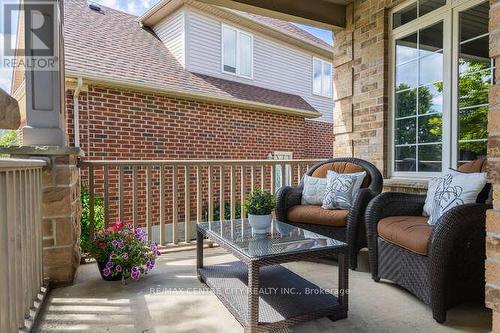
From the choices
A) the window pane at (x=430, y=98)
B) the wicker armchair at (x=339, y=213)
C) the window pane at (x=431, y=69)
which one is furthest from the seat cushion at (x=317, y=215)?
the window pane at (x=431, y=69)

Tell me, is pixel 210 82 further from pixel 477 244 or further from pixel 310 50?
pixel 477 244

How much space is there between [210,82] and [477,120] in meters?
4.84

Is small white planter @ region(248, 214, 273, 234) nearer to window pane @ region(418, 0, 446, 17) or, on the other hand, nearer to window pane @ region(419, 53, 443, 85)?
window pane @ region(419, 53, 443, 85)

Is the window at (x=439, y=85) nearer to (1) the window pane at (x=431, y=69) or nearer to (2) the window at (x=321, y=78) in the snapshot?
(1) the window pane at (x=431, y=69)

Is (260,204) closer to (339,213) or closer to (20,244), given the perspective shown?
(339,213)

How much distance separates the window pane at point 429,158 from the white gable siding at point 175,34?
193 inches

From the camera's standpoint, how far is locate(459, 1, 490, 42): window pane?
112 inches

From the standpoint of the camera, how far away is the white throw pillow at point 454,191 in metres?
2.14

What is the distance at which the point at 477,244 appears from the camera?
1.92m

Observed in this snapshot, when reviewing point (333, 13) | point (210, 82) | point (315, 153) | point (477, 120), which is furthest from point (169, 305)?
point (315, 153)

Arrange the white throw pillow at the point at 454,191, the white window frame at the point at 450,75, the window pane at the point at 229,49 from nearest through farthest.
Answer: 1. the white throw pillow at the point at 454,191
2. the white window frame at the point at 450,75
3. the window pane at the point at 229,49

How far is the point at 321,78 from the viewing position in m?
9.45

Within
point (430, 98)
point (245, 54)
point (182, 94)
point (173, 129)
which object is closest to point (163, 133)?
point (173, 129)

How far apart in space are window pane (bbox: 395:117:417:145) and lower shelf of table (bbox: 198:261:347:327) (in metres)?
2.07
